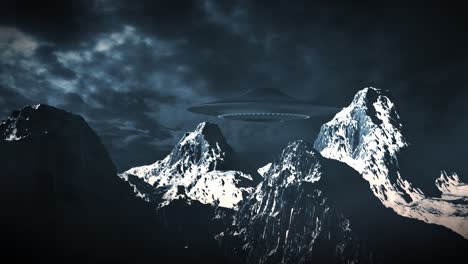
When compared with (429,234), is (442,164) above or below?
above

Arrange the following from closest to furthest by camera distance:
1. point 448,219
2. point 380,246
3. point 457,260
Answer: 1. point 448,219
2. point 457,260
3. point 380,246

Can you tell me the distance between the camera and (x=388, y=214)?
186 m

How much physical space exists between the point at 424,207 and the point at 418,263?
71.4 feet

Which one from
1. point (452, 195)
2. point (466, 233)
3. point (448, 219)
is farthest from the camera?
point (452, 195)

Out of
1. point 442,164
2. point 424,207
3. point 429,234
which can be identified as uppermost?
point 442,164

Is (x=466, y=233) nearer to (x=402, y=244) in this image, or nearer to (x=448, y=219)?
(x=448, y=219)

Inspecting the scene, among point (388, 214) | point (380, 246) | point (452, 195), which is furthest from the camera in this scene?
point (380, 246)

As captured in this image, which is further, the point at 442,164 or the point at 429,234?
the point at 429,234

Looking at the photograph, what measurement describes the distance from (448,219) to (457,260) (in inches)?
1513

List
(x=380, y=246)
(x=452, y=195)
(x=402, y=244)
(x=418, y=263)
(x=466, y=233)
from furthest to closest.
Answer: (x=380, y=246) < (x=402, y=244) < (x=418, y=263) < (x=452, y=195) < (x=466, y=233)

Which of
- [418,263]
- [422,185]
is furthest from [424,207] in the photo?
[418,263]

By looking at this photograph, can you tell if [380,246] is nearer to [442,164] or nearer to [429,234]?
[429,234]

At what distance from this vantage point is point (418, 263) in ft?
477

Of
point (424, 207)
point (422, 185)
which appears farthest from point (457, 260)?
point (422, 185)
